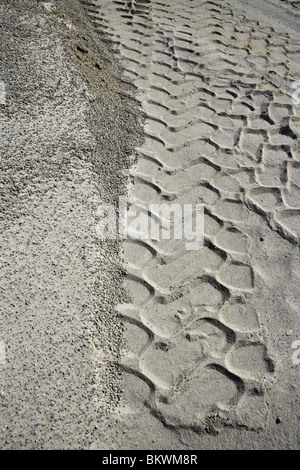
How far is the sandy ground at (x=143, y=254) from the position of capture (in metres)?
1.90

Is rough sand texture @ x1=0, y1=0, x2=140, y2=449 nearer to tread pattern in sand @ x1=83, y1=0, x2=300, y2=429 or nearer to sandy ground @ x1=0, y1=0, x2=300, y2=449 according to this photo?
sandy ground @ x1=0, y1=0, x2=300, y2=449

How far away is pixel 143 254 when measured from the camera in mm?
2600

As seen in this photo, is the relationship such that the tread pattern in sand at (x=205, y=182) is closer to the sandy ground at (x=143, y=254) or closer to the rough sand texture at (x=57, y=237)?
the sandy ground at (x=143, y=254)

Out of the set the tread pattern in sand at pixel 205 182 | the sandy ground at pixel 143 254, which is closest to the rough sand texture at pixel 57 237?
the sandy ground at pixel 143 254

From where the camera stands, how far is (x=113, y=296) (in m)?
2.33

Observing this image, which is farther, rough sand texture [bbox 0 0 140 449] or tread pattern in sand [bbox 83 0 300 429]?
tread pattern in sand [bbox 83 0 300 429]

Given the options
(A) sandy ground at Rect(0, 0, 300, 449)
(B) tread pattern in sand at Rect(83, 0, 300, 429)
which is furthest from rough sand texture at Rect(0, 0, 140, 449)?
(B) tread pattern in sand at Rect(83, 0, 300, 429)

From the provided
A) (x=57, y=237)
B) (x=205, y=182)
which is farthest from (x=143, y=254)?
(x=205, y=182)

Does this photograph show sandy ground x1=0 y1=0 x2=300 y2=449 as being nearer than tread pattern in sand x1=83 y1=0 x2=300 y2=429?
Yes

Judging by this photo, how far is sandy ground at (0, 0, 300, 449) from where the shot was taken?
1.90 m
